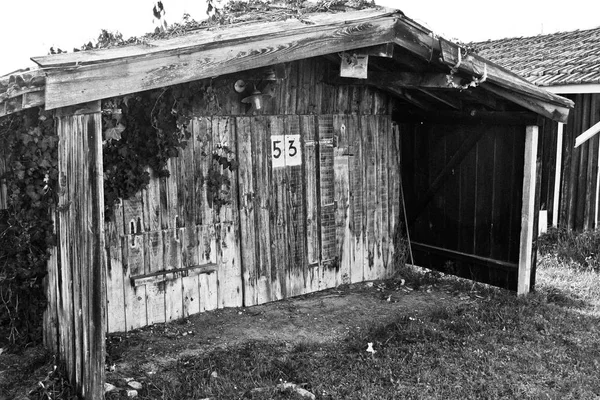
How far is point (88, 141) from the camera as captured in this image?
14.0 ft

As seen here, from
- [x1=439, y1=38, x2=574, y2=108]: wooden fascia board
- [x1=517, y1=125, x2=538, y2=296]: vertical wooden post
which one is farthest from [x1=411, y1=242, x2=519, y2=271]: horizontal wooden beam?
[x1=439, y1=38, x2=574, y2=108]: wooden fascia board

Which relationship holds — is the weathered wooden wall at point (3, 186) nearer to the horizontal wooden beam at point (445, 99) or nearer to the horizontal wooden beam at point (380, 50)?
the horizontal wooden beam at point (380, 50)

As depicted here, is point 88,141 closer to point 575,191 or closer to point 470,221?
point 470,221

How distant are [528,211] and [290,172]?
2.87m

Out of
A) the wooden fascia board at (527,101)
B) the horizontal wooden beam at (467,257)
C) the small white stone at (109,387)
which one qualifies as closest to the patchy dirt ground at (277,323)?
the small white stone at (109,387)

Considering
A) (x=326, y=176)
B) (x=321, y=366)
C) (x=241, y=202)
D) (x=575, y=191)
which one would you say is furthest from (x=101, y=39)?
(x=575, y=191)

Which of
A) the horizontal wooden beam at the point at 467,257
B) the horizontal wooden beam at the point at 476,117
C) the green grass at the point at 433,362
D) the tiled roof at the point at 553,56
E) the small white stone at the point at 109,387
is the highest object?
the tiled roof at the point at 553,56

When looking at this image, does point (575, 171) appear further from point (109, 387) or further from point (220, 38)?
point (109, 387)

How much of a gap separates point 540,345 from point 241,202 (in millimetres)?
3492

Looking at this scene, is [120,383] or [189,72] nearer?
[189,72]

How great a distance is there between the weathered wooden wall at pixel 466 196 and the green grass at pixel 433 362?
35.4 inches

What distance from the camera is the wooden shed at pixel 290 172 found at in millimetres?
4430

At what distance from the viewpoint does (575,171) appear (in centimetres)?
1005

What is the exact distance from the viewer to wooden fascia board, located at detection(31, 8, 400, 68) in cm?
405
